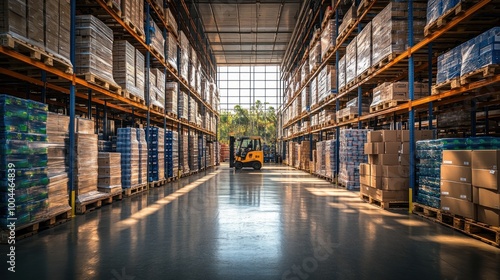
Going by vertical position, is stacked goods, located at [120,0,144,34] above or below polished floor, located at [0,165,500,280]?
above

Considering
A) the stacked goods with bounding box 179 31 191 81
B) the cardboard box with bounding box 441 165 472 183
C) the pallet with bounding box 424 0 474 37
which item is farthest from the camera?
the stacked goods with bounding box 179 31 191 81

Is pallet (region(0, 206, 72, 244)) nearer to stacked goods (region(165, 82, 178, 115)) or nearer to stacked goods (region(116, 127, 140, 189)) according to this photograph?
stacked goods (region(116, 127, 140, 189))

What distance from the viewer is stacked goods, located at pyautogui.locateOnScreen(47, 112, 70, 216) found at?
5.36 metres

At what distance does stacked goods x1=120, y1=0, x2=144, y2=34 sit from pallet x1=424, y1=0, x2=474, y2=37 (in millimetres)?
6452

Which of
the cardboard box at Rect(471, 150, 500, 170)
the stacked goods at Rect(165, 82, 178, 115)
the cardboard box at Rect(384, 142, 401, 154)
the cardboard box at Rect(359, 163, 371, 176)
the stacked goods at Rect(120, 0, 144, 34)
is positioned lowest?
the cardboard box at Rect(359, 163, 371, 176)

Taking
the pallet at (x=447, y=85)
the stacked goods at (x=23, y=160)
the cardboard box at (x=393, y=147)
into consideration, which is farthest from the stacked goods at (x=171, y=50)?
the pallet at (x=447, y=85)

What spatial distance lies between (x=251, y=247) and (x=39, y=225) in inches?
135

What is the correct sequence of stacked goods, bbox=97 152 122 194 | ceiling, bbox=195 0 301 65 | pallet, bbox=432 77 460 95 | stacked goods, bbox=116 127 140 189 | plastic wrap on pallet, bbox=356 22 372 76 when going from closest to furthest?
pallet, bbox=432 77 460 95 → stacked goods, bbox=97 152 122 194 → stacked goods, bbox=116 127 140 189 → plastic wrap on pallet, bbox=356 22 372 76 → ceiling, bbox=195 0 301 65

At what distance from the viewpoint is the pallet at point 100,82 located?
262 inches

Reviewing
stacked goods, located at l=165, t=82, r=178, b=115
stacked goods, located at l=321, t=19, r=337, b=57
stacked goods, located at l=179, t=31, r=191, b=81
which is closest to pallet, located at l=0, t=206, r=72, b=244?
stacked goods, located at l=165, t=82, r=178, b=115

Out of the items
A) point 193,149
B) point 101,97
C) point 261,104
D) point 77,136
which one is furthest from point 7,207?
point 261,104

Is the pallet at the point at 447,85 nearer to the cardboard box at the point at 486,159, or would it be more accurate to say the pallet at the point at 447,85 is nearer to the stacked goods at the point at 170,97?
the cardboard box at the point at 486,159

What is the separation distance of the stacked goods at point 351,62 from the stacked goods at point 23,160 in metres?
8.05

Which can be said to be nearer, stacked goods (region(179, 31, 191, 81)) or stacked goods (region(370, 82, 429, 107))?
stacked goods (region(370, 82, 429, 107))
